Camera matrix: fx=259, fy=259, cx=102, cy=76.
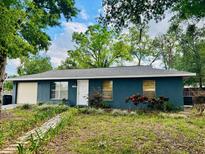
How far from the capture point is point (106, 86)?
779 inches

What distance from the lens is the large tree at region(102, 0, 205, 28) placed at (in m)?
5.82

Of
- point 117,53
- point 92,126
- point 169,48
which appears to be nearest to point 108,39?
point 117,53

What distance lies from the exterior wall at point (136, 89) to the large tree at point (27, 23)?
5790 mm

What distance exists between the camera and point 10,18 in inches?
286

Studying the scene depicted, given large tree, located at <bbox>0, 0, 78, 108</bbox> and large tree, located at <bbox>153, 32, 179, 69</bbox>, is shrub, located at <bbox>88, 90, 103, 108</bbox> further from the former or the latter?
large tree, located at <bbox>153, 32, 179, 69</bbox>

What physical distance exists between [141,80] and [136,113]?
163 inches

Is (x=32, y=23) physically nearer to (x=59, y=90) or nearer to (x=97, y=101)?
(x=97, y=101)

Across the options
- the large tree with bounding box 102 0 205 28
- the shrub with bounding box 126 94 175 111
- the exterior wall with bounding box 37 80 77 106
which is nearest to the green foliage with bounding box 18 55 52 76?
the exterior wall with bounding box 37 80 77 106

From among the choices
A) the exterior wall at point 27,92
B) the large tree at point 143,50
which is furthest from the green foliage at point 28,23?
the large tree at point 143,50

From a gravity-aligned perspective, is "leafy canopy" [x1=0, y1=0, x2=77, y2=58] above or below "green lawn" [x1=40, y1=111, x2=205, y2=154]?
above

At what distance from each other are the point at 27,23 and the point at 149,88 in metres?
9.77

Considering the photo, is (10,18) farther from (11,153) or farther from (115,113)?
(115,113)

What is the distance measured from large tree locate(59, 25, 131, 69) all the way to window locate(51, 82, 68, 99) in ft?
53.0

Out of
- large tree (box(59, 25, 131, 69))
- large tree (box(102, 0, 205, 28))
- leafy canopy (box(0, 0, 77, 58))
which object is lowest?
large tree (box(102, 0, 205, 28))
